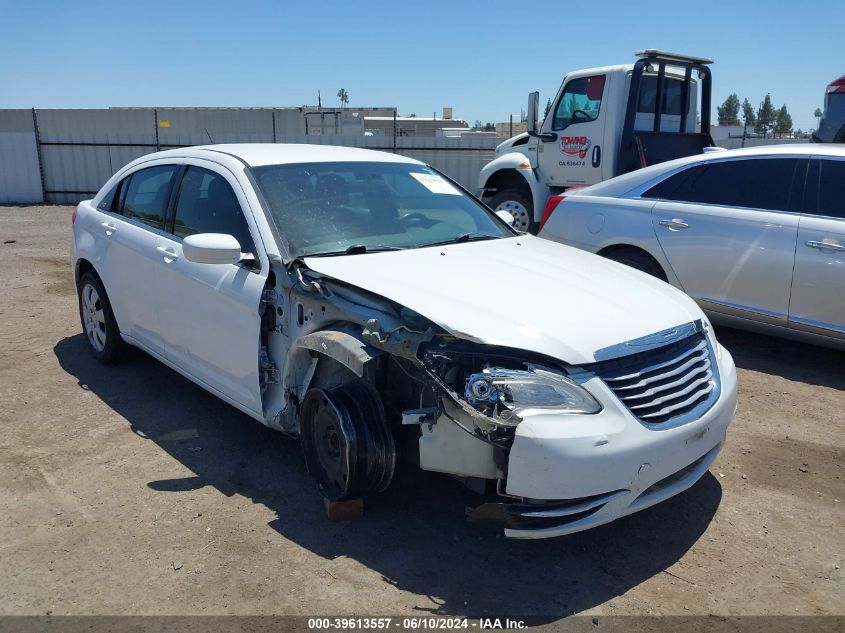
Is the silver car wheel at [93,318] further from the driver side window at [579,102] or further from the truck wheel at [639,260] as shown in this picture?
the driver side window at [579,102]

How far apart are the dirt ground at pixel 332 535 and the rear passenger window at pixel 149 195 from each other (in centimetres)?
127

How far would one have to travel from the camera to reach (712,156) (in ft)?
20.0

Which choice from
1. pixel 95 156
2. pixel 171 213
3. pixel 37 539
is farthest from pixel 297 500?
pixel 95 156

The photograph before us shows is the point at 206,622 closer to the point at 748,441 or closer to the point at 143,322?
the point at 143,322

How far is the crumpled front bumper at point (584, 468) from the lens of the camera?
8.96ft

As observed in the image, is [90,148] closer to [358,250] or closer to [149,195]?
[149,195]

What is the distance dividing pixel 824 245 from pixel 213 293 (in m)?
4.25

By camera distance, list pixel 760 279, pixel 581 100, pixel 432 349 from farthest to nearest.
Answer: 1. pixel 581 100
2. pixel 760 279
3. pixel 432 349

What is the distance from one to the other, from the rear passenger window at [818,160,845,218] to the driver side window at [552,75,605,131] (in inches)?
175

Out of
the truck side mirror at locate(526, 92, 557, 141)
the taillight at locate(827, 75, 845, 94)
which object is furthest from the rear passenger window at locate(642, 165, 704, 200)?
the taillight at locate(827, 75, 845, 94)

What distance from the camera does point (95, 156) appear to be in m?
18.8

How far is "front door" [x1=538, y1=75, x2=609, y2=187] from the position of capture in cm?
949

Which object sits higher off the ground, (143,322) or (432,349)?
(432,349)

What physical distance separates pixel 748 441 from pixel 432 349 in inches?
96.4
